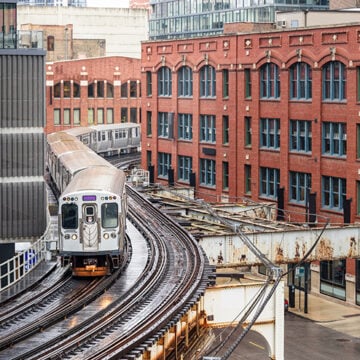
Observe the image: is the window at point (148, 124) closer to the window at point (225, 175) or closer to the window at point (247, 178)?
the window at point (225, 175)

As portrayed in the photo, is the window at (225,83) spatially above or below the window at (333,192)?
above

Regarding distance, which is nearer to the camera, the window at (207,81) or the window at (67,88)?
the window at (207,81)

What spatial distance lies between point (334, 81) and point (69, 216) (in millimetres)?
25564

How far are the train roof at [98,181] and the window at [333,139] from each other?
18.8 meters

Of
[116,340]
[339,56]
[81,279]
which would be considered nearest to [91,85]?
[339,56]

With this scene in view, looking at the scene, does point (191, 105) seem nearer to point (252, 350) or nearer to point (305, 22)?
point (305, 22)

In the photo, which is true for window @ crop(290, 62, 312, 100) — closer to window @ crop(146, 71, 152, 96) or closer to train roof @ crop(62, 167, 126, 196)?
window @ crop(146, 71, 152, 96)

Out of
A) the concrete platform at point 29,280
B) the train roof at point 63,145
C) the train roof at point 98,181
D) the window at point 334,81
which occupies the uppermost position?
the window at point 334,81

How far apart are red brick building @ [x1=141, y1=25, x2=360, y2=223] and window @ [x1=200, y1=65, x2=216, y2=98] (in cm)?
7

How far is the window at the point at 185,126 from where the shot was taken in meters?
74.2

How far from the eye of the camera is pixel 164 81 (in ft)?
255

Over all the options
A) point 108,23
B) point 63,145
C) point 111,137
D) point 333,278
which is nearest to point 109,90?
point 111,137

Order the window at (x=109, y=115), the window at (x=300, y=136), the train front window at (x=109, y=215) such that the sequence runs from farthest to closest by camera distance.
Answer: the window at (x=109, y=115) → the window at (x=300, y=136) → the train front window at (x=109, y=215)

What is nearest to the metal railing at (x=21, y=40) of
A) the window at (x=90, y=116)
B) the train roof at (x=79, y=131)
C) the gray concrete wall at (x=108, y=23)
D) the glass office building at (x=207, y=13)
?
the glass office building at (x=207, y=13)
